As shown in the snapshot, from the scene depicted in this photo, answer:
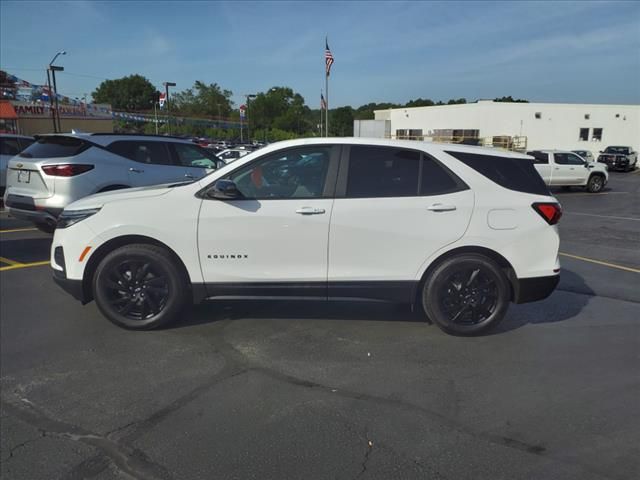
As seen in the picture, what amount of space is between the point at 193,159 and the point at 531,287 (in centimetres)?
685

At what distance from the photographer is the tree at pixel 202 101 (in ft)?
331

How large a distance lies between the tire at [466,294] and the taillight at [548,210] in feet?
1.94

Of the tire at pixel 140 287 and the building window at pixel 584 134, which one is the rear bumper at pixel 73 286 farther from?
the building window at pixel 584 134

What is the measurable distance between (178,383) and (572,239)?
8.66 meters

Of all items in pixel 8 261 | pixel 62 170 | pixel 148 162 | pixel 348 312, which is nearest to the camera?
pixel 348 312

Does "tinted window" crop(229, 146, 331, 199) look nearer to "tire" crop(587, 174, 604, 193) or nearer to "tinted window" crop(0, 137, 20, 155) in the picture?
"tinted window" crop(0, 137, 20, 155)

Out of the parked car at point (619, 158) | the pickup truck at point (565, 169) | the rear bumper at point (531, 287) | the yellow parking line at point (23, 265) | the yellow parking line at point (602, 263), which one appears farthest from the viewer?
the parked car at point (619, 158)

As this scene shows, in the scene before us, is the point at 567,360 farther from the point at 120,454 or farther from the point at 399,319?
the point at 120,454

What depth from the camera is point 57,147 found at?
8008mm

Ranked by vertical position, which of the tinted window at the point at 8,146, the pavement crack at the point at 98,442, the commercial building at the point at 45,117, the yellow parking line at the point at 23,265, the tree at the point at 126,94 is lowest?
the pavement crack at the point at 98,442

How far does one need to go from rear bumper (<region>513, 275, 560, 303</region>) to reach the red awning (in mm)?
48517

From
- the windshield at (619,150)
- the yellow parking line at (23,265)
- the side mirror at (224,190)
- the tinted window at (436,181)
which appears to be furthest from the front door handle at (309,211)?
the windshield at (619,150)

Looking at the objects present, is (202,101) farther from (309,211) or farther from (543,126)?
(309,211)

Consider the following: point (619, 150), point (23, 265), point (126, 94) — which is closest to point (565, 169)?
point (23, 265)
